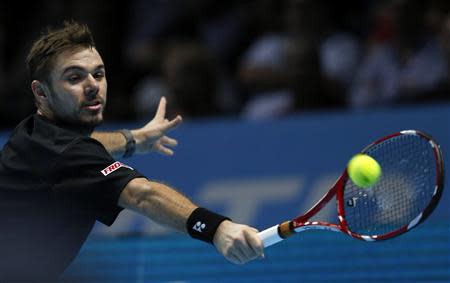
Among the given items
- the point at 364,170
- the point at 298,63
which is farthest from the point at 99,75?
the point at 298,63

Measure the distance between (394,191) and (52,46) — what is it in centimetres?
176

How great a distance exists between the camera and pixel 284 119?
24.5 feet

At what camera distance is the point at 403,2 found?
24.3 feet

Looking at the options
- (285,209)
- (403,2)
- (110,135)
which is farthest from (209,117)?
(110,135)

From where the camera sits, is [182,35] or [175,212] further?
[182,35]

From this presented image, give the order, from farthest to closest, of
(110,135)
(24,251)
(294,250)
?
(294,250) → (110,135) → (24,251)

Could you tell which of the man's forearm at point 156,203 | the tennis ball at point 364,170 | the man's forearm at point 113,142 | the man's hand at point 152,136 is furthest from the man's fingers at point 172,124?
the tennis ball at point 364,170

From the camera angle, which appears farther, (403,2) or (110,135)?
(403,2)

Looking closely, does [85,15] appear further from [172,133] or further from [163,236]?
[163,236]

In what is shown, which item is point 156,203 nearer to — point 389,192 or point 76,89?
point 76,89

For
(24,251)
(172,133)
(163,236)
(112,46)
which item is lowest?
(24,251)

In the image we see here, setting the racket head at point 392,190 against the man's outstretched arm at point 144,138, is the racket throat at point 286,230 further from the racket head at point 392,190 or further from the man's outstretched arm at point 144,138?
the man's outstretched arm at point 144,138

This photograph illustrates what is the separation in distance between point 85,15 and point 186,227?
6.14 metres

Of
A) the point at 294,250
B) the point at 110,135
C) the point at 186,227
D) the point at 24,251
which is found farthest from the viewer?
the point at 294,250
